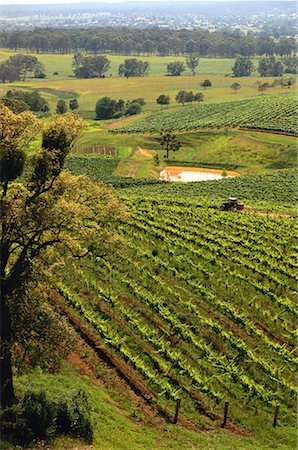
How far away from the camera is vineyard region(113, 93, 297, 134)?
108 meters

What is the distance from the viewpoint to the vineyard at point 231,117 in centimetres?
10812

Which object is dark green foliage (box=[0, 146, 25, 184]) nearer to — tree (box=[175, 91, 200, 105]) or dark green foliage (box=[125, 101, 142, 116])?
dark green foliage (box=[125, 101, 142, 116])

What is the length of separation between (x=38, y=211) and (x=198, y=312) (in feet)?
44.1

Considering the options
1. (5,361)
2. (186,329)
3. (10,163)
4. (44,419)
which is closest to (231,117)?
(186,329)

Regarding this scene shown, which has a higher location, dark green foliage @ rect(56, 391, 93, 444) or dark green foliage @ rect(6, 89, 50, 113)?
dark green foliage @ rect(6, 89, 50, 113)

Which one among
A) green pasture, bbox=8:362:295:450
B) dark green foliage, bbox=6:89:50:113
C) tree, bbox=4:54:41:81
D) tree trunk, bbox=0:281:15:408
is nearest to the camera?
tree trunk, bbox=0:281:15:408

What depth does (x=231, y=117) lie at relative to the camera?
4628 inches

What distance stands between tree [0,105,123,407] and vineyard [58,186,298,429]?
22.3 ft

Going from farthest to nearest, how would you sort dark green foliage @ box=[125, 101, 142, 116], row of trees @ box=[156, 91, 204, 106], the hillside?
row of trees @ box=[156, 91, 204, 106] → dark green foliage @ box=[125, 101, 142, 116] → the hillside

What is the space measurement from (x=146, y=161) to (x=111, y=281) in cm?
5923

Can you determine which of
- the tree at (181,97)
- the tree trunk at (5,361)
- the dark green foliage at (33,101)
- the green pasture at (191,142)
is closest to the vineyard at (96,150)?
the green pasture at (191,142)

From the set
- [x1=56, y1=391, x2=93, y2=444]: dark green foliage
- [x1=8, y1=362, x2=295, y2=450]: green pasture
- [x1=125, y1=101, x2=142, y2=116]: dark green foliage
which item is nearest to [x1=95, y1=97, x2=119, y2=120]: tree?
[x1=125, y1=101, x2=142, y2=116]: dark green foliage

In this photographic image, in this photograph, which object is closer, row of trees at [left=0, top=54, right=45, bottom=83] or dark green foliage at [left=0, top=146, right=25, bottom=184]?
dark green foliage at [left=0, top=146, right=25, bottom=184]

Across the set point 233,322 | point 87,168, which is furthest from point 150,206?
point 87,168
